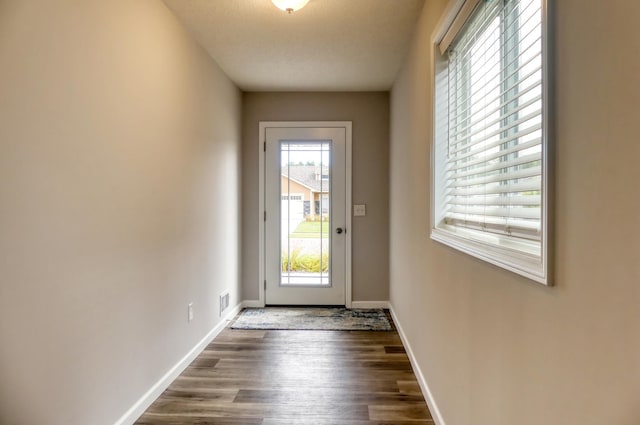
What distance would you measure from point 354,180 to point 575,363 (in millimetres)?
3111

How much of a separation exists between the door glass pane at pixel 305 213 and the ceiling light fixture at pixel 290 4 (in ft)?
5.85

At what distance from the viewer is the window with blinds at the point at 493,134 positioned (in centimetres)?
96

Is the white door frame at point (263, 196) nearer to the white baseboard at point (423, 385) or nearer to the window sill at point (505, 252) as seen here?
the white baseboard at point (423, 385)

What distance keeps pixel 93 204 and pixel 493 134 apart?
1.64 m

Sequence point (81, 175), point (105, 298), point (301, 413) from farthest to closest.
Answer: point (301, 413) → point (105, 298) → point (81, 175)

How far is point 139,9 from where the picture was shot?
6.13ft

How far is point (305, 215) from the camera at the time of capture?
382 cm

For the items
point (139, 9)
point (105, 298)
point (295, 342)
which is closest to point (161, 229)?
point (105, 298)

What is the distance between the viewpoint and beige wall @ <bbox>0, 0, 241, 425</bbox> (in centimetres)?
117

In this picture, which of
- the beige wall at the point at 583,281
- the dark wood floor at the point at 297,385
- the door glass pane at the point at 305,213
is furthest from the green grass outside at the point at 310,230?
the beige wall at the point at 583,281

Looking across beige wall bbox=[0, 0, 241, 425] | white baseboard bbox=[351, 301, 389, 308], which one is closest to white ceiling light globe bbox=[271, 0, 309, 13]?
beige wall bbox=[0, 0, 241, 425]

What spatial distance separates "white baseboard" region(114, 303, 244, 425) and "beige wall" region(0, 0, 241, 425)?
Result: 0.05 meters

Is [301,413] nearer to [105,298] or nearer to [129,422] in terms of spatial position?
[129,422]

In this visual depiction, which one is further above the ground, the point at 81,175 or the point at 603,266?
the point at 81,175
